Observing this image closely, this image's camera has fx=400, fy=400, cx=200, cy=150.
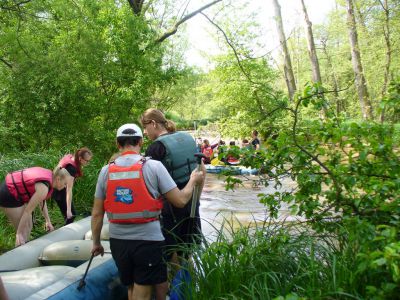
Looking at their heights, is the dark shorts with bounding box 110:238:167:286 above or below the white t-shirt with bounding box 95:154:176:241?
below

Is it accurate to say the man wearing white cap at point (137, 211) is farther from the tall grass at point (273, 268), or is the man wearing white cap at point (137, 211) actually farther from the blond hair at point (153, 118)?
the blond hair at point (153, 118)

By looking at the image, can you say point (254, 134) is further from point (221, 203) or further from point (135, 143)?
point (135, 143)

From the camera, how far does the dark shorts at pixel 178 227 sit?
3.49 meters

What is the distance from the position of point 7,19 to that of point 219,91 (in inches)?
372

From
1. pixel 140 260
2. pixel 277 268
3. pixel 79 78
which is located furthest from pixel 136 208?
pixel 79 78

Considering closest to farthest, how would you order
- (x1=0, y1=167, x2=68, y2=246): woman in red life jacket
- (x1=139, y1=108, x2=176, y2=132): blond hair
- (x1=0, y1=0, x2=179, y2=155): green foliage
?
(x1=139, y1=108, x2=176, y2=132): blond hair < (x1=0, y1=167, x2=68, y2=246): woman in red life jacket < (x1=0, y1=0, x2=179, y2=155): green foliage

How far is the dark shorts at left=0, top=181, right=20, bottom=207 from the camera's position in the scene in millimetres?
4773

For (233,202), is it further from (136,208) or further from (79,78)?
(136,208)

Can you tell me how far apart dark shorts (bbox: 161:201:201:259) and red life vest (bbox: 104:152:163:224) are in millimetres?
676

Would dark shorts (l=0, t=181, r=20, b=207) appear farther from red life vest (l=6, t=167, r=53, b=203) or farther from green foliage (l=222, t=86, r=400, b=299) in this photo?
green foliage (l=222, t=86, r=400, b=299)

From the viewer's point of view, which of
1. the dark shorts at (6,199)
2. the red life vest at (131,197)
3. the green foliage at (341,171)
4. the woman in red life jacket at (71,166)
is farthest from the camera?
the woman in red life jacket at (71,166)

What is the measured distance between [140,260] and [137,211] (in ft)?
1.15

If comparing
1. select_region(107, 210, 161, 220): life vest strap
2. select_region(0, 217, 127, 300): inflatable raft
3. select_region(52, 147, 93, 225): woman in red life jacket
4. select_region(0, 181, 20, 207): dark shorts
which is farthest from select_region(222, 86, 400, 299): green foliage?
select_region(52, 147, 93, 225): woman in red life jacket

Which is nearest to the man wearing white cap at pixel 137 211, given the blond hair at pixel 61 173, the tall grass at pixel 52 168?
the blond hair at pixel 61 173
